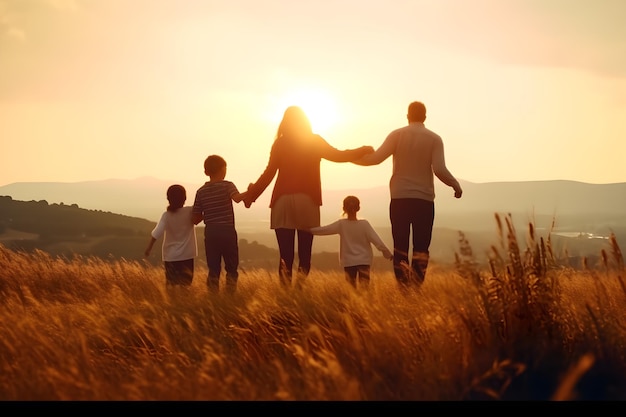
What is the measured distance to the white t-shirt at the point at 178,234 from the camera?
9.21 meters

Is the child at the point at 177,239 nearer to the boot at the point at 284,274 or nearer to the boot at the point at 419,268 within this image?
the boot at the point at 284,274

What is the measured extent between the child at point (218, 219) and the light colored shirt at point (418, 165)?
198cm

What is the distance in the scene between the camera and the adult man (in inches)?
320

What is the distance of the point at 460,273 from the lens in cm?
549

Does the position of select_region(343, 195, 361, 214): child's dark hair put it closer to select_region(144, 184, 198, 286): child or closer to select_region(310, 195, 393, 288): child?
select_region(310, 195, 393, 288): child

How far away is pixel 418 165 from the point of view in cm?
820

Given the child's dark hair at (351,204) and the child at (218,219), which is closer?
the child at (218,219)

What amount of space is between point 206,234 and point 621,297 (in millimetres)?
4841

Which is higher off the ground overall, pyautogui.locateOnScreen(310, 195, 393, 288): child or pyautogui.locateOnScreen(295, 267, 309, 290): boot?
pyautogui.locateOnScreen(310, 195, 393, 288): child

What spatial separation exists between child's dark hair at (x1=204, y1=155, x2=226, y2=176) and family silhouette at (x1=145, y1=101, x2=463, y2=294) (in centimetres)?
1

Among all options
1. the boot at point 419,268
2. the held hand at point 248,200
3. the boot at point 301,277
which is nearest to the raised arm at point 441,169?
the boot at point 419,268

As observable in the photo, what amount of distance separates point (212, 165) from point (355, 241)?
6.51 ft

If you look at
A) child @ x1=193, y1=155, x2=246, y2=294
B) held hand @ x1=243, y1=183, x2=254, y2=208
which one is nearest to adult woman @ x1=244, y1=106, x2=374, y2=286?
held hand @ x1=243, y1=183, x2=254, y2=208

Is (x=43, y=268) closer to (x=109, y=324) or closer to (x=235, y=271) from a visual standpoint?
(x=235, y=271)
